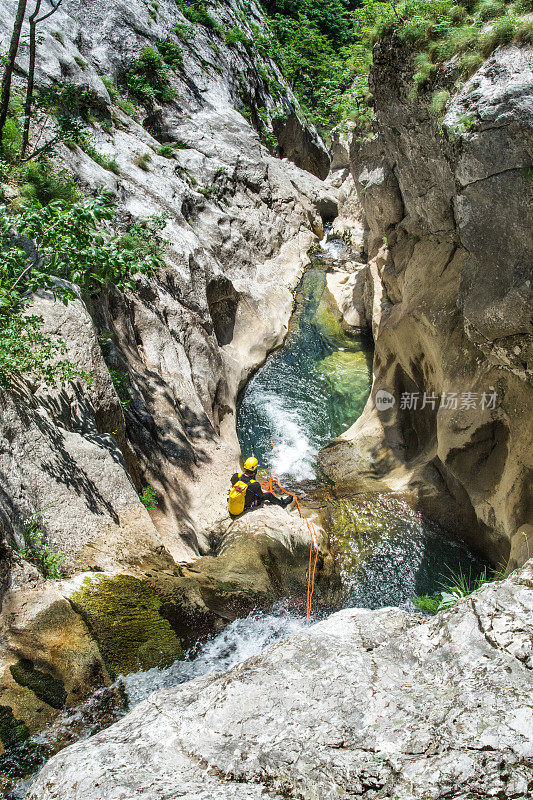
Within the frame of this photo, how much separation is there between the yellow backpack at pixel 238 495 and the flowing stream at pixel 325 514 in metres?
1.73

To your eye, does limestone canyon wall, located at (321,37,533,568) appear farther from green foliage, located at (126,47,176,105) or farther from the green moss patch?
green foliage, located at (126,47,176,105)

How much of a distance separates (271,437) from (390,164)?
7205mm

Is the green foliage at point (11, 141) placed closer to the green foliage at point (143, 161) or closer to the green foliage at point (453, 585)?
the green foliage at point (143, 161)

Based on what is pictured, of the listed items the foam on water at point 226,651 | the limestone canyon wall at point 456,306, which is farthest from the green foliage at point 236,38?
the foam on water at point 226,651

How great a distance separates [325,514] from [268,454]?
114 inches

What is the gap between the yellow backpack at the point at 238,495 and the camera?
8.78 metres

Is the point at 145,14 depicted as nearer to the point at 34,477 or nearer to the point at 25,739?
the point at 34,477

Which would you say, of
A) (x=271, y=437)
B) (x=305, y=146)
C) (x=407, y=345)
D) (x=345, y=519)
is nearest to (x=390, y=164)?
(x=407, y=345)

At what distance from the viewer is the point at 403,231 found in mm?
11453

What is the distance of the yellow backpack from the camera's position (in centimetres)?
878

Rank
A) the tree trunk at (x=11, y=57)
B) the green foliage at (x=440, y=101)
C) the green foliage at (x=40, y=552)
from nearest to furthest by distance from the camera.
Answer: the green foliage at (x=40, y=552), the green foliage at (x=440, y=101), the tree trunk at (x=11, y=57)

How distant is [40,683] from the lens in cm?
393

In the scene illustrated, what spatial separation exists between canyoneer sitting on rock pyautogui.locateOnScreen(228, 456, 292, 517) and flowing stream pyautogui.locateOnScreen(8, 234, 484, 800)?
1308 millimetres

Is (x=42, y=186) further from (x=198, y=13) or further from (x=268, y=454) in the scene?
(x=198, y=13)
